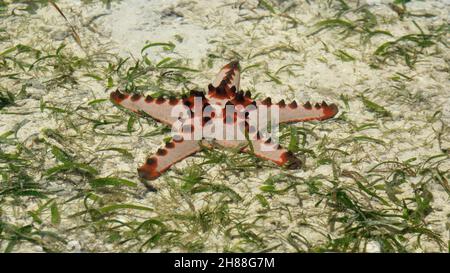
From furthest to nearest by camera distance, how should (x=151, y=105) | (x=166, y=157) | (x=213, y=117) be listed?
1. (x=151, y=105)
2. (x=213, y=117)
3. (x=166, y=157)

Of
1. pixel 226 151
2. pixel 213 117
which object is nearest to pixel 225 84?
pixel 213 117

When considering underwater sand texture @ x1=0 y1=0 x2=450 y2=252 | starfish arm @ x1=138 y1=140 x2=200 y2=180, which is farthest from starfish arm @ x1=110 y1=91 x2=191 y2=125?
starfish arm @ x1=138 y1=140 x2=200 y2=180

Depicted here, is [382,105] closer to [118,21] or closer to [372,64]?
[372,64]

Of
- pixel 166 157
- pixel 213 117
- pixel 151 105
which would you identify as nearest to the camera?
pixel 166 157

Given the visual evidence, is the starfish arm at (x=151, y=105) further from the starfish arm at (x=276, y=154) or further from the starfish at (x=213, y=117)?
the starfish arm at (x=276, y=154)

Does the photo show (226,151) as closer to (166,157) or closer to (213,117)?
(213,117)
